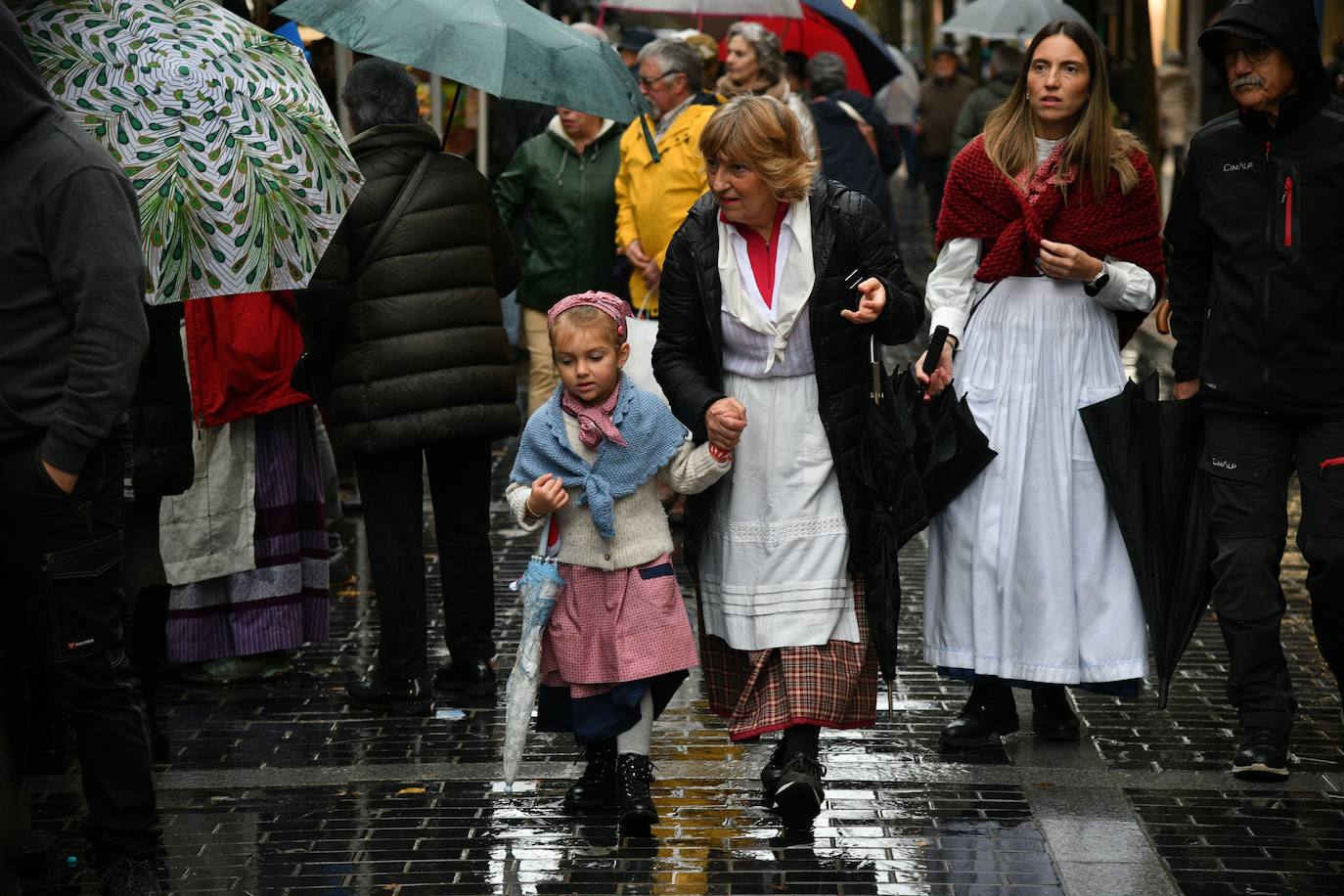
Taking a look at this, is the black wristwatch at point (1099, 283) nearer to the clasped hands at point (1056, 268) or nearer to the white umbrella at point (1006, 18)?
the clasped hands at point (1056, 268)

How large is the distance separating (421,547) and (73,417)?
2316 millimetres

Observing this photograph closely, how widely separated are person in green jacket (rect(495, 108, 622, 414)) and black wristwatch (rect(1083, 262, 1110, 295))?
12.2 ft

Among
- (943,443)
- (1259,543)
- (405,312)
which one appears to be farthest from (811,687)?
(405,312)

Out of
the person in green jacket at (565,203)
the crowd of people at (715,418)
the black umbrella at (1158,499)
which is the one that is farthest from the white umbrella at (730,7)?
the black umbrella at (1158,499)

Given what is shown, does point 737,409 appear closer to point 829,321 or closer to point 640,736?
point 829,321

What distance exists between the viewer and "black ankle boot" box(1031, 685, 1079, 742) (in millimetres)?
6184

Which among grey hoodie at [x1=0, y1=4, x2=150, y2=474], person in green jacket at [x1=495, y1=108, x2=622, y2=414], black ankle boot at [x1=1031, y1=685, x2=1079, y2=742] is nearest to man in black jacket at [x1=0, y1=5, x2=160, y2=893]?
grey hoodie at [x1=0, y1=4, x2=150, y2=474]

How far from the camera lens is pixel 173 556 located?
6.93 meters

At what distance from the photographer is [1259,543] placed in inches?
225

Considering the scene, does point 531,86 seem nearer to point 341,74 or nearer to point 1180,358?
point 1180,358

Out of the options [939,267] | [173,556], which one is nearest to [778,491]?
[939,267]

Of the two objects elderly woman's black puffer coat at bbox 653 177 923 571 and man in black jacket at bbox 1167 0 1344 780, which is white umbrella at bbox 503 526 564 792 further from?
man in black jacket at bbox 1167 0 1344 780

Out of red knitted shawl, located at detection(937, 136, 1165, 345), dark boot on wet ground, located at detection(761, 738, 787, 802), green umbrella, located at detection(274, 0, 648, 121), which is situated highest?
green umbrella, located at detection(274, 0, 648, 121)

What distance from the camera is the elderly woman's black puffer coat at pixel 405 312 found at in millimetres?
6473
